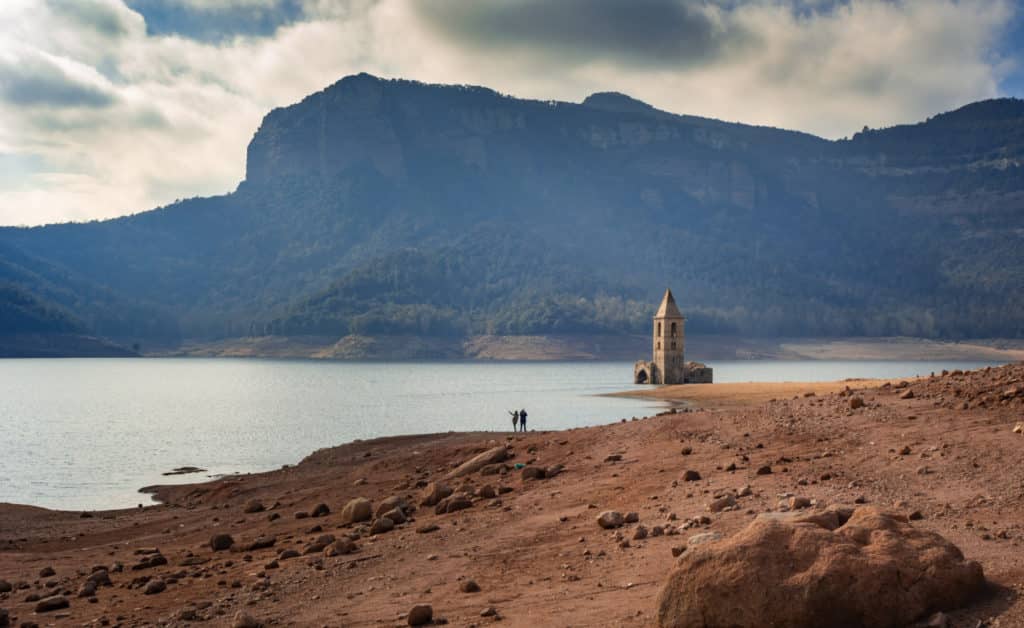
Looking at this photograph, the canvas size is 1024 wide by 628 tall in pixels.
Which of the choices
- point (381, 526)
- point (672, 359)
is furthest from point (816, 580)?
point (672, 359)

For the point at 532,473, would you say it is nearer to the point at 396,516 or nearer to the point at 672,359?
the point at 396,516

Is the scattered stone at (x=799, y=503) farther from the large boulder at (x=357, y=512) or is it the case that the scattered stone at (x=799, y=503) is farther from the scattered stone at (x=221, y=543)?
the scattered stone at (x=221, y=543)

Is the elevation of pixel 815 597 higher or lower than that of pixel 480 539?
higher

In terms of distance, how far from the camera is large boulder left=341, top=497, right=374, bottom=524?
1969 cm

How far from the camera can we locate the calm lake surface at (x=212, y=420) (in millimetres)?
42719

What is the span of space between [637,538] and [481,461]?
1200 centimetres

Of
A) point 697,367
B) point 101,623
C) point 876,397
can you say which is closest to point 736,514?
point 101,623

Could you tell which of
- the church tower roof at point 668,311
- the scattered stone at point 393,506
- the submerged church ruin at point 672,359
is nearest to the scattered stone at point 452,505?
the scattered stone at point 393,506

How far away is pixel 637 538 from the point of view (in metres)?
13.0

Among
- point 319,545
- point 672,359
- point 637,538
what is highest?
point 672,359

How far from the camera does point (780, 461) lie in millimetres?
17391

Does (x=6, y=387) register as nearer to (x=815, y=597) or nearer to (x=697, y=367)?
(x=697, y=367)

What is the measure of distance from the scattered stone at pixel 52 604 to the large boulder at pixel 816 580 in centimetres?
1031

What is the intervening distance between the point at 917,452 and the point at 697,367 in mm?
95431
